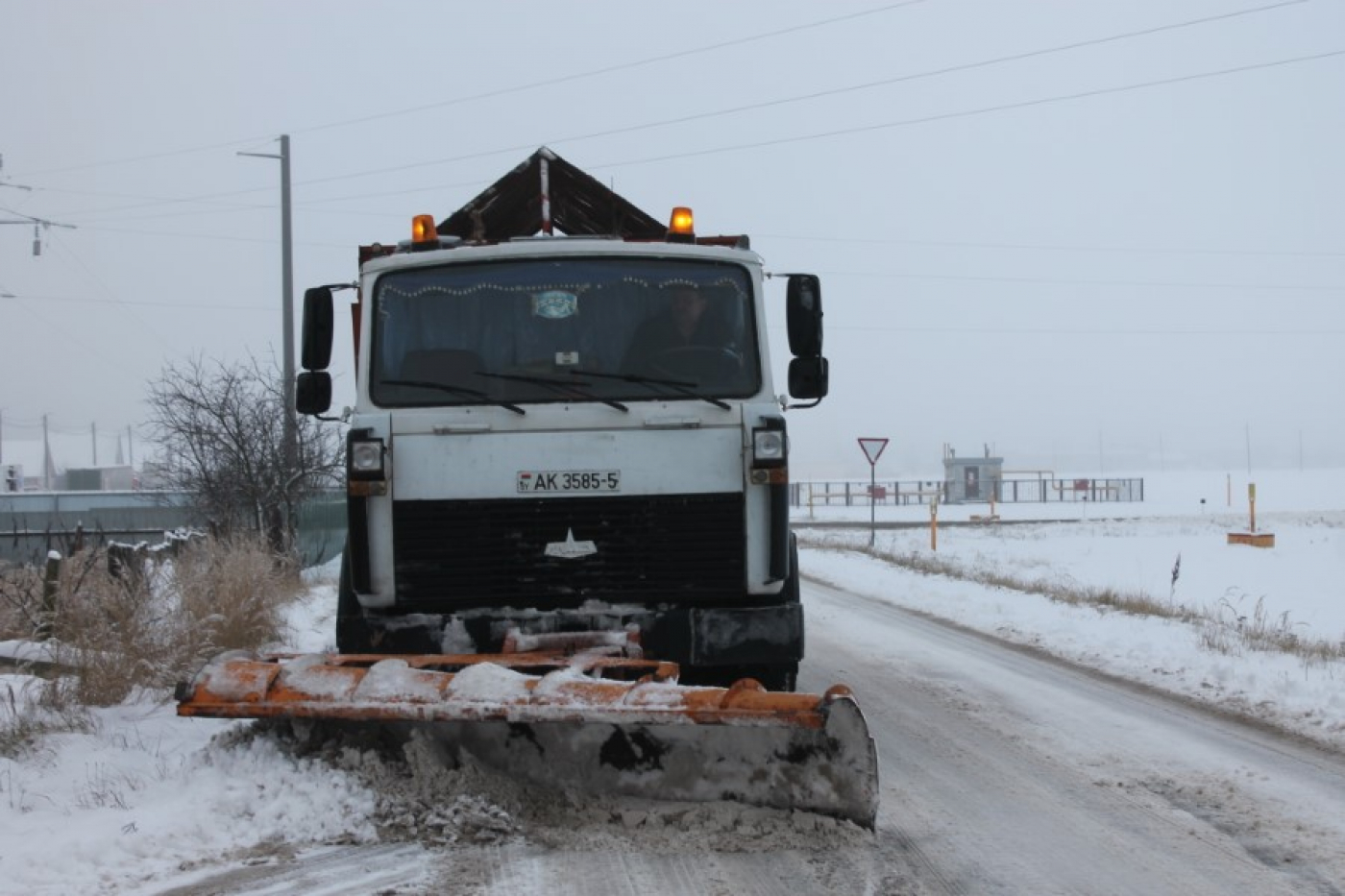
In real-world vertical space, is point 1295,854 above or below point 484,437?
below

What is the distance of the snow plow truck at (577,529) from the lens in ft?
14.0

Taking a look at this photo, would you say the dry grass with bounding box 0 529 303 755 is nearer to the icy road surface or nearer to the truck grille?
the truck grille

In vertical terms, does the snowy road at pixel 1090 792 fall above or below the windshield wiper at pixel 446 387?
below

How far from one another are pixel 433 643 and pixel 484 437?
97cm

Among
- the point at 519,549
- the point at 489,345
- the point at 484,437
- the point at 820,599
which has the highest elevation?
the point at 489,345

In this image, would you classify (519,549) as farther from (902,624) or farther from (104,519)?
(104,519)

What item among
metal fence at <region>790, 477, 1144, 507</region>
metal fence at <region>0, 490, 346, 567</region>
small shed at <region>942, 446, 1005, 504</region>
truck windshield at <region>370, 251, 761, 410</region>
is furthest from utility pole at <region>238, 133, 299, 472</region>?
small shed at <region>942, 446, 1005, 504</region>

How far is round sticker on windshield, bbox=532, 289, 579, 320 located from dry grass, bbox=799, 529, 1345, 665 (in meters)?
6.44

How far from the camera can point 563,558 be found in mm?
5121

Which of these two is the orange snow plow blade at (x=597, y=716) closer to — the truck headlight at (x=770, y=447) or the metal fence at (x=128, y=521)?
the truck headlight at (x=770, y=447)

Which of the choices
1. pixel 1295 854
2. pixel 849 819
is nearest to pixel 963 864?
pixel 849 819

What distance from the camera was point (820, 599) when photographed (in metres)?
15.2

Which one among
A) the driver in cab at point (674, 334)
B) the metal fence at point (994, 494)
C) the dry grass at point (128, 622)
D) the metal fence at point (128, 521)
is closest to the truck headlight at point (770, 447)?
the driver in cab at point (674, 334)

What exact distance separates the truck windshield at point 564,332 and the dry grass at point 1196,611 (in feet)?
19.1
